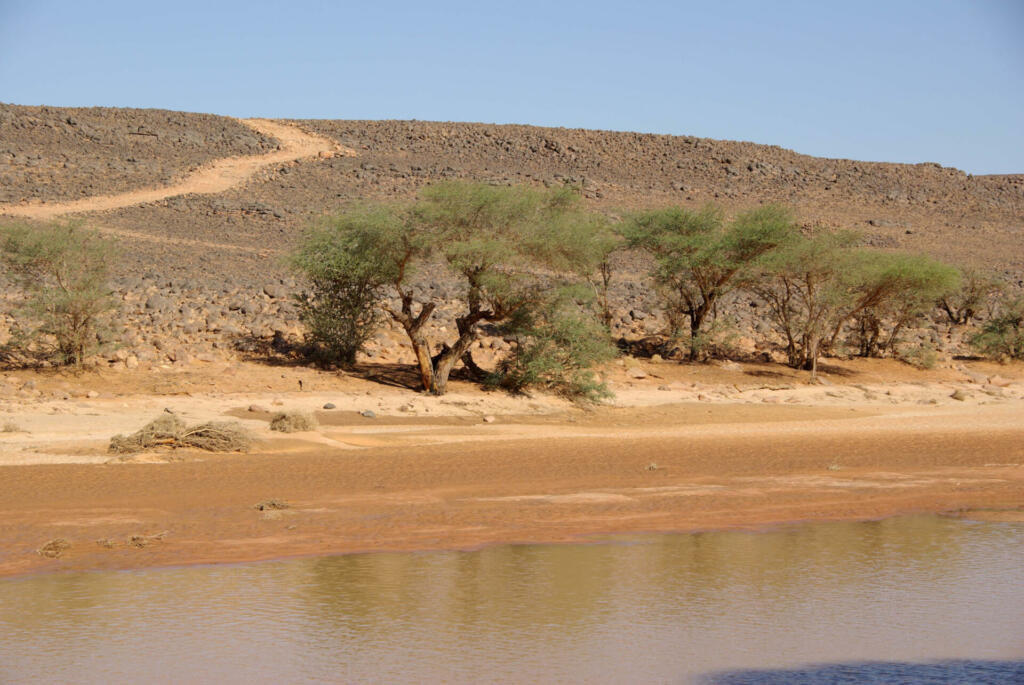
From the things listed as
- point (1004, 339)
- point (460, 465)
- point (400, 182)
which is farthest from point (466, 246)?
point (400, 182)

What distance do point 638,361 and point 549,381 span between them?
4815 millimetres

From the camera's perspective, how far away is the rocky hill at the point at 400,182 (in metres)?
36.4

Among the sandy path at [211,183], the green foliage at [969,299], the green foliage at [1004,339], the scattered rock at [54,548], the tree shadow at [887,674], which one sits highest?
the sandy path at [211,183]

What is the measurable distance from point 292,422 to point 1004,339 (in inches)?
812

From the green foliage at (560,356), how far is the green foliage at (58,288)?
7315 millimetres

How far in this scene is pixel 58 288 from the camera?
1900 cm

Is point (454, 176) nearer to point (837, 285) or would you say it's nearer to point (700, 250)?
point (700, 250)

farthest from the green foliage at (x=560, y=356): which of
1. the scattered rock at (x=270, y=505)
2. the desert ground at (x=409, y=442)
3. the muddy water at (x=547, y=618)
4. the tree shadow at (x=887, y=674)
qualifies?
the tree shadow at (x=887, y=674)

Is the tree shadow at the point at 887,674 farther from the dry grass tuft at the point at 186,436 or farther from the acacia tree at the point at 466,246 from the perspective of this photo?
the acacia tree at the point at 466,246

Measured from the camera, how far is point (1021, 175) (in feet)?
211

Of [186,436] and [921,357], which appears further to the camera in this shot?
[921,357]

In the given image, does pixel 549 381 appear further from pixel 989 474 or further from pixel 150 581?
pixel 150 581

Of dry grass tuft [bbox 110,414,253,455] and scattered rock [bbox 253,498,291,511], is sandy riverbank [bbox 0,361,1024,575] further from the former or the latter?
dry grass tuft [bbox 110,414,253,455]

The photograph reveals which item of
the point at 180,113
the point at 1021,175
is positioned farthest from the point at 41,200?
the point at 1021,175
